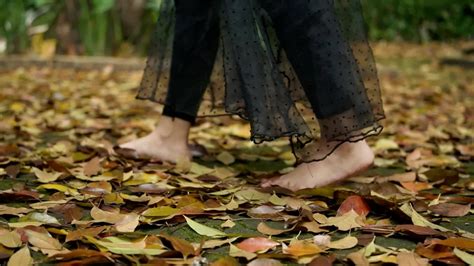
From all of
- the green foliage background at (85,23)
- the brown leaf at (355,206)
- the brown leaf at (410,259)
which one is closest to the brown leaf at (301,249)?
the brown leaf at (410,259)

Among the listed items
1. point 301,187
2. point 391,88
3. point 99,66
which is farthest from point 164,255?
point 99,66

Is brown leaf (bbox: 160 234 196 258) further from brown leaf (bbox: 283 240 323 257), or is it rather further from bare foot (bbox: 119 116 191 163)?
bare foot (bbox: 119 116 191 163)

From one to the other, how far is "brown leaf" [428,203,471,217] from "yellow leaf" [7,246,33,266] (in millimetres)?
816

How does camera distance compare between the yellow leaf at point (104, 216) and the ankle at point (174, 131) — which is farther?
the ankle at point (174, 131)

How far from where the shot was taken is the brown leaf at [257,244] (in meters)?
1.18

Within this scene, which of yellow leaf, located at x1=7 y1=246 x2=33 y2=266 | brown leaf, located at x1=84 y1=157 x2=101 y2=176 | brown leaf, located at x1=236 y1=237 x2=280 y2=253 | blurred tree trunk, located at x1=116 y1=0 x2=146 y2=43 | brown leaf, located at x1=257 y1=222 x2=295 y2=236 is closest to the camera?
yellow leaf, located at x1=7 y1=246 x2=33 y2=266

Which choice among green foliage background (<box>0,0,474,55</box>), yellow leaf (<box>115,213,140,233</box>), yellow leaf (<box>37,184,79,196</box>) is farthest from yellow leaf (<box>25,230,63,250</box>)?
green foliage background (<box>0,0,474,55</box>)

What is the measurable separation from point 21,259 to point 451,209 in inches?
34.0

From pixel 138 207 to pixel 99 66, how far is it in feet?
12.4

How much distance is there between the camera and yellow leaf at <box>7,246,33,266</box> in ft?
3.56

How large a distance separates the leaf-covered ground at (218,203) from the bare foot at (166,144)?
0.05 meters

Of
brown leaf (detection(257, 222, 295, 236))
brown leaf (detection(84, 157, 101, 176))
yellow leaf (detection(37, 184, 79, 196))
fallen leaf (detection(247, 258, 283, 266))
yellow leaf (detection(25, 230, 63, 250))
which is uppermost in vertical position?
fallen leaf (detection(247, 258, 283, 266))

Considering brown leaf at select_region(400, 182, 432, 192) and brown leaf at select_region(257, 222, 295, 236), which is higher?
brown leaf at select_region(400, 182, 432, 192)

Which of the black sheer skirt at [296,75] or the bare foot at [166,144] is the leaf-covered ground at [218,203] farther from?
the black sheer skirt at [296,75]
